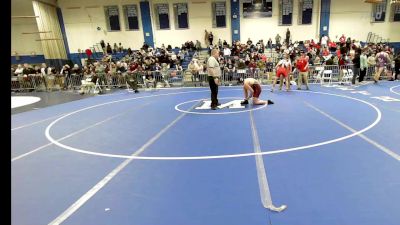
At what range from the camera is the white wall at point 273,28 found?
25.0 meters

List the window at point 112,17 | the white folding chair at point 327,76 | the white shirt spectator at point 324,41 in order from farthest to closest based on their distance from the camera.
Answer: the window at point 112,17 → the white shirt spectator at point 324,41 → the white folding chair at point 327,76

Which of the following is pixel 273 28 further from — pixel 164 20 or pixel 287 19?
pixel 164 20

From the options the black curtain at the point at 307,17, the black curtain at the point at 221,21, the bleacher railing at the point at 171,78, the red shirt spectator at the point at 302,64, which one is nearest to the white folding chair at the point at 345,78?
the bleacher railing at the point at 171,78

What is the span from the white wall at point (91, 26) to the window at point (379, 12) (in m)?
21.3

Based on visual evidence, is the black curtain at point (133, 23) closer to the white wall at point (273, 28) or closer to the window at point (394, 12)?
the white wall at point (273, 28)

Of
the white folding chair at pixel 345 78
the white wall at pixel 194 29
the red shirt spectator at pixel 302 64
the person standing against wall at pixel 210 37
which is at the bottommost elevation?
the white folding chair at pixel 345 78

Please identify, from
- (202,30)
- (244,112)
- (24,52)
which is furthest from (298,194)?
(24,52)

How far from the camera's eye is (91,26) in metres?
26.8

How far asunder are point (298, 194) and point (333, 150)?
1860 millimetres

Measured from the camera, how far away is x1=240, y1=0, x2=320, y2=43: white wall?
2498 cm

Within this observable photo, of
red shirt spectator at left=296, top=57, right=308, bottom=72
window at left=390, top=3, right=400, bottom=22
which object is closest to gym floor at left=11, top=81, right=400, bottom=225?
red shirt spectator at left=296, top=57, right=308, bottom=72

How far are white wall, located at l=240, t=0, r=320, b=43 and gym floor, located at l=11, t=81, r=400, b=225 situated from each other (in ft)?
61.5

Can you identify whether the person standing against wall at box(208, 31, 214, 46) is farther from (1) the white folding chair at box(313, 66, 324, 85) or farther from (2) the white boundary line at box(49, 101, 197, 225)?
(2) the white boundary line at box(49, 101, 197, 225)

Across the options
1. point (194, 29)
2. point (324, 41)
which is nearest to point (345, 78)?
point (324, 41)
